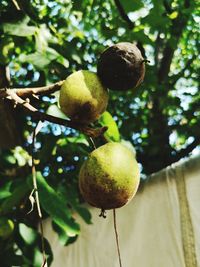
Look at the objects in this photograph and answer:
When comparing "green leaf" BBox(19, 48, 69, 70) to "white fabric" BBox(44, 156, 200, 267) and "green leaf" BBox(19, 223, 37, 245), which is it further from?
"white fabric" BBox(44, 156, 200, 267)

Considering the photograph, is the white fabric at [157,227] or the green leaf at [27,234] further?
the white fabric at [157,227]

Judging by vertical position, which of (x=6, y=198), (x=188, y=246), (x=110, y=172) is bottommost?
(x=188, y=246)

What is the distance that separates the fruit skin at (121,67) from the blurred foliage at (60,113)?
0.22 m

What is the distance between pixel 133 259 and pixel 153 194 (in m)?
0.39

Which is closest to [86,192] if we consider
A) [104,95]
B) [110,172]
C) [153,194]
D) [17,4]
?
[110,172]

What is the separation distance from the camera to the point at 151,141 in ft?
10.4

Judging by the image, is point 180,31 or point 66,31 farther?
point 180,31

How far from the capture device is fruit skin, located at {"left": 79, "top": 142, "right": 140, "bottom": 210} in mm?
826

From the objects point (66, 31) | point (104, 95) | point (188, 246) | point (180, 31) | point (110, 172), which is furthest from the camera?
point (180, 31)

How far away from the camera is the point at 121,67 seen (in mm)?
952

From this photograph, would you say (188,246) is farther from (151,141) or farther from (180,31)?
(180,31)

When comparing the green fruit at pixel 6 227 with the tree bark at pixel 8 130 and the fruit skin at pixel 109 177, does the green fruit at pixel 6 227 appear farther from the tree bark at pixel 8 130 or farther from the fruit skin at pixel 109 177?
the fruit skin at pixel 109 177

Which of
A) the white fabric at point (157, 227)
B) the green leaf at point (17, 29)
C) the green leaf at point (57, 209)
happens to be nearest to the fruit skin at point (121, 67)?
the green leaf at point (57, 209)

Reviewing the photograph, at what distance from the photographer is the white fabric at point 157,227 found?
2262 millimetres
